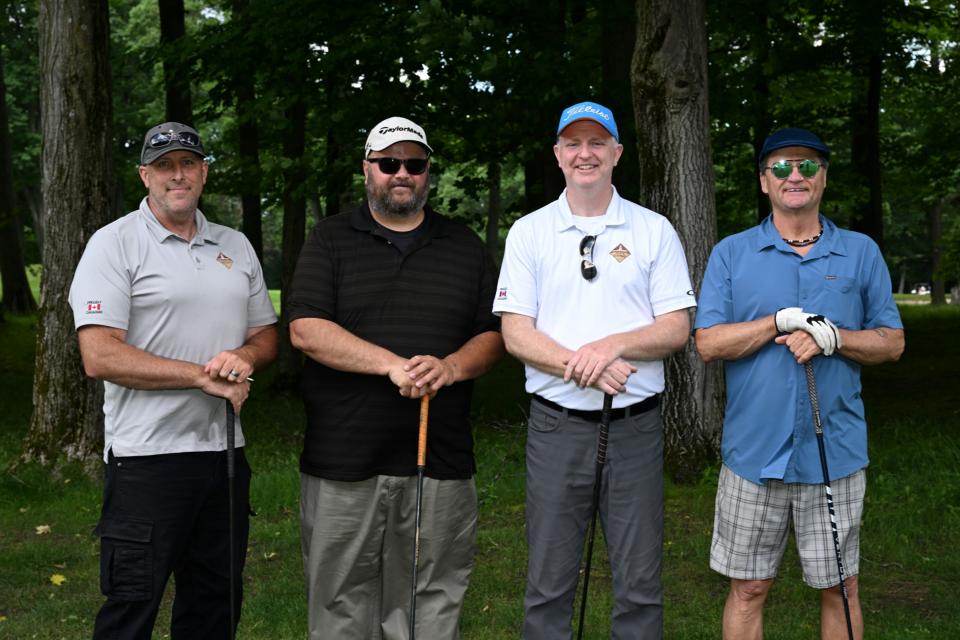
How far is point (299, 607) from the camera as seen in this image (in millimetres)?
A: 5793

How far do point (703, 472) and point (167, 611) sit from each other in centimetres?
396

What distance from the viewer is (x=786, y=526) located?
4.16 meters

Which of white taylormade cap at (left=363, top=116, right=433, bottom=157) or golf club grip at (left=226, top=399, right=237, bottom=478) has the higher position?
white taylormade cap at (left=363, top=116, right=433, bottom=157)

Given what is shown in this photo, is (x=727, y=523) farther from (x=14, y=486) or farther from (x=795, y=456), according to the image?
(x=14, y=486)

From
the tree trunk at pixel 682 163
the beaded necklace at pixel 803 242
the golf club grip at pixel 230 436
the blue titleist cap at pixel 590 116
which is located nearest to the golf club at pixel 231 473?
the golf club grip at pixel 230 436

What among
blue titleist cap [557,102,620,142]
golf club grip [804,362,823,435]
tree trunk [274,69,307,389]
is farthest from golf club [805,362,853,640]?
tree trunk [274,69,307,389]

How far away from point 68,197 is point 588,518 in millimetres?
6184

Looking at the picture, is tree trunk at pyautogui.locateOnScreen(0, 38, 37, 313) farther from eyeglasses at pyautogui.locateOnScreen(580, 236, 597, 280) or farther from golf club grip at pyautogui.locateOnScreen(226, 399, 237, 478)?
eyeglasses at pyautogui.locateOnScreen(580, 236, 597, 280)

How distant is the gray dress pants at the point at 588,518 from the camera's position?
4000mm

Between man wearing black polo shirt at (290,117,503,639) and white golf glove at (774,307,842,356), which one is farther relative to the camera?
man wearing black polo shirt at (290,117,503,639)

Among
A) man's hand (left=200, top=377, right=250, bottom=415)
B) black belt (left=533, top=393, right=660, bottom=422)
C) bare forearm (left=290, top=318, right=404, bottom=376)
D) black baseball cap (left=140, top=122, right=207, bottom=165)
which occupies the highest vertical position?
black baseball cap (left=140, top=122, right=207, bottom=165)

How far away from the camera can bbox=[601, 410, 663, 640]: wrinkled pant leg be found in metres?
4.00

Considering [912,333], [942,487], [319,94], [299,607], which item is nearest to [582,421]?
[299,607]

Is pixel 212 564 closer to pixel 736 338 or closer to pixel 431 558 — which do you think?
pixel 431 558
